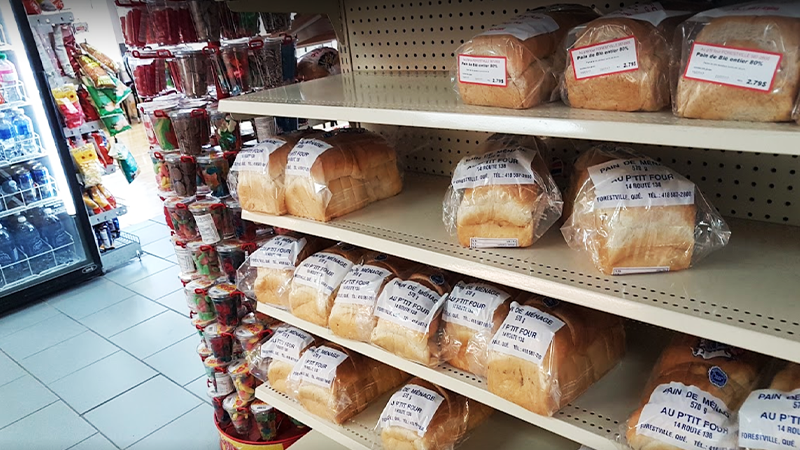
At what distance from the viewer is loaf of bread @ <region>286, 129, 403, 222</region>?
5.58 ft

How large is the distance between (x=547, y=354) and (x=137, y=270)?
4.23 meters

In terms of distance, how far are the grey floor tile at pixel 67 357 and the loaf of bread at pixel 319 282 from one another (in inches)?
89.1

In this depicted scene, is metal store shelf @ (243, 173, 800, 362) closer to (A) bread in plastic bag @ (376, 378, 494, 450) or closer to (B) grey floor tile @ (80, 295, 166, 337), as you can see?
(A) bread in plastic bag @ (376, 378, 494, 450)

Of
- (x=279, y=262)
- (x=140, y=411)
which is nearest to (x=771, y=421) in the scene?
(x=279, y=262)

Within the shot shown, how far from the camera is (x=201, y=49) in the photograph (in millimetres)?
2113

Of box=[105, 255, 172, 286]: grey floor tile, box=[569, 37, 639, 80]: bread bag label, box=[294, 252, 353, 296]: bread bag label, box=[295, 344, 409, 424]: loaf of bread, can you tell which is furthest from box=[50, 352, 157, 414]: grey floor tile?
box=[569, 37, 639, 80]: bread bag label

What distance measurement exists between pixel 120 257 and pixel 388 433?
3.90 metres

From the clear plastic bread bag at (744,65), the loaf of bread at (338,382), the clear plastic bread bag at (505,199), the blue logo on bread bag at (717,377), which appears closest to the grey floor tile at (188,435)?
the loaf of bread at (338,382)

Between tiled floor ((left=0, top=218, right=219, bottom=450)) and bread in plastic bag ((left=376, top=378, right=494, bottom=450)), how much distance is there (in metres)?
1.43

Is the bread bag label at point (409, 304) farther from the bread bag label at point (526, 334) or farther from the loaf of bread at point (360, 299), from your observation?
the bread bag label at point (526, 334)

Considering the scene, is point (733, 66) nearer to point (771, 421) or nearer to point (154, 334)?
point (771, 421)

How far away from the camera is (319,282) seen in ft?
5.93

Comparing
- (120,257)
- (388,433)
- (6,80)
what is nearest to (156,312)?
(120,257)

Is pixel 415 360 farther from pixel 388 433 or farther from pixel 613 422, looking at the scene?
pixel 613 422
